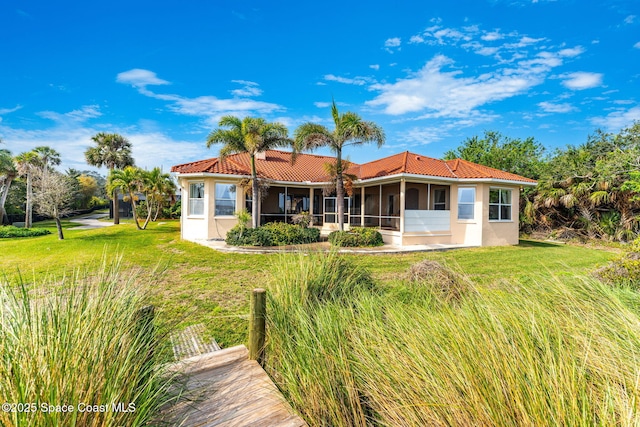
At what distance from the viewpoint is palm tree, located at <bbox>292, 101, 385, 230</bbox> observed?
13586 millimetres

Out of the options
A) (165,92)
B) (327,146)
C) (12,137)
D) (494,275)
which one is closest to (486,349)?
(494,275)

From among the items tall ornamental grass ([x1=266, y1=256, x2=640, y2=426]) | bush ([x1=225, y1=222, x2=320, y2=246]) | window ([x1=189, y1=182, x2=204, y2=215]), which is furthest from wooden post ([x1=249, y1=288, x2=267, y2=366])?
window ([x1=189, y1=182, x2=204, y2=215])

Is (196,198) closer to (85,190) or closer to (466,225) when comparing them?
(466,225)

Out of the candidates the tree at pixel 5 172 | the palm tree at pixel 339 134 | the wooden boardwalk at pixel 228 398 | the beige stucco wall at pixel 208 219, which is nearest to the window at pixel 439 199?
the palm tree at pixel 339 134

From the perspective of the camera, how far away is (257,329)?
3.47 meters

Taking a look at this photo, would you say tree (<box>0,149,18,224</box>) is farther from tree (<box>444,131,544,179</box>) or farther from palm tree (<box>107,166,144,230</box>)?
tree (<box>444,131,544,179</box>)

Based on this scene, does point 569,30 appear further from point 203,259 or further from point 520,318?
point 203,259

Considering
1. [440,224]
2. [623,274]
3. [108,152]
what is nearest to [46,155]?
[108,152]

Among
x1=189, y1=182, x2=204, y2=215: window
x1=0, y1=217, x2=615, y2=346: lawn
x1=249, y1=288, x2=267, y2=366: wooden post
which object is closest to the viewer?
x1=249, y1=288, x2=267, y2=366: wooden post

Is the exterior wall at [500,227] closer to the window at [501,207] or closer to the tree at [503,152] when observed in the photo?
the window at [501,207]

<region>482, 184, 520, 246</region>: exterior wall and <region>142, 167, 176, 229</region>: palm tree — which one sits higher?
<region>142, 167, 176, 229</region>: palm tree

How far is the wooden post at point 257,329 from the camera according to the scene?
3.46 metres

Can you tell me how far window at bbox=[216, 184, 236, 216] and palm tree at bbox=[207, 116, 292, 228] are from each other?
226 centimetres

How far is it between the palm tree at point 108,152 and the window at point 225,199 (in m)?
20.5
